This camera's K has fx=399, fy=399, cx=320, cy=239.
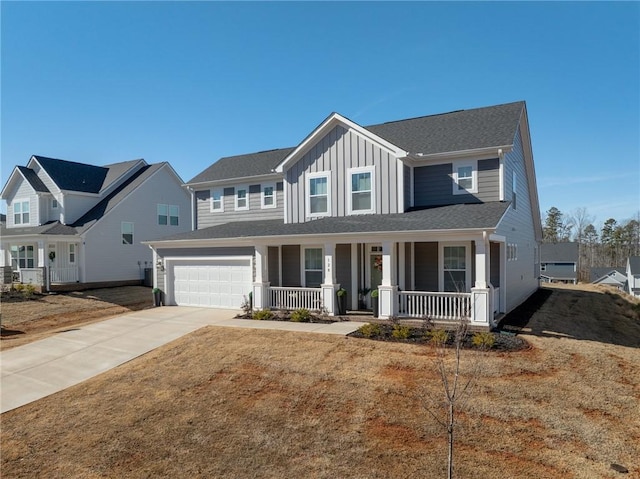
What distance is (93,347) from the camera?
12859 mm

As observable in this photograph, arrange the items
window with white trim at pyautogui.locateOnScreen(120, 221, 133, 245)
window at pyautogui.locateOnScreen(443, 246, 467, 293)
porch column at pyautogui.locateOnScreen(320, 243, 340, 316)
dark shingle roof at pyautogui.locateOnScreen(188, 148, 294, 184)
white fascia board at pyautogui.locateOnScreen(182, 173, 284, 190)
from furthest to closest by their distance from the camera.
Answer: window with white trim at pyautogui.locateOnScreen(120, 221, 133, 245), dark shingle roof at pyautogui.locateOnScreen(188, 148, 294, 184), white fascia board at pyautogui.locateOnScreen(182, 173, 284, 190), porch column at pyautogui.locateOnScreen(320, 243, 340, 316), window at pyautogui.locateOnScreen(443, 246, 467, 293)

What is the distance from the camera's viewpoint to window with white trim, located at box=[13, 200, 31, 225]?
1078 inches

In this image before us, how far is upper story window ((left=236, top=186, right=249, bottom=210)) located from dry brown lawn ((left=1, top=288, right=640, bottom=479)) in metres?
10.2

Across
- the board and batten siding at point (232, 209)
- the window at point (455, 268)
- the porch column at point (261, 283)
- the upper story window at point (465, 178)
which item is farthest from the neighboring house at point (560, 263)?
the porch column at point (261, 283)

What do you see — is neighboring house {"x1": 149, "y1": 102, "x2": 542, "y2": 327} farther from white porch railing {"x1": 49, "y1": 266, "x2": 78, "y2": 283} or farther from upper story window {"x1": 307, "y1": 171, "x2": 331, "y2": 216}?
white porch railing {"x1": 49, "y1": 266, "x2": 78, "y2": 283}

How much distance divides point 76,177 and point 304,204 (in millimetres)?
19931

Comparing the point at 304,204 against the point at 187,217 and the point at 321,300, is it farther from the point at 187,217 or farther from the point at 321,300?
the point at 187,217

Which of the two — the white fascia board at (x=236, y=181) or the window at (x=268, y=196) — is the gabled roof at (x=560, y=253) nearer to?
the window at (x=268, y=196)

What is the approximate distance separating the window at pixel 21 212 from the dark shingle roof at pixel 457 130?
24640 millimetres

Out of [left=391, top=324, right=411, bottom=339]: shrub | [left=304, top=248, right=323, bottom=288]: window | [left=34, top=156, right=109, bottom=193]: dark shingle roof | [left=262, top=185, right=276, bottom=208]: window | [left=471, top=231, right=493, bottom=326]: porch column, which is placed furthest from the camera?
[left=34, top=156, right=109, bottom=193]: dark shingle roof

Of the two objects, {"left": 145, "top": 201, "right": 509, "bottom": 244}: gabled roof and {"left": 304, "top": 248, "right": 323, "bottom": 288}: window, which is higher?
{"left": 145, "top": 201, "right": 509, "bottom": 244}: gabled roof

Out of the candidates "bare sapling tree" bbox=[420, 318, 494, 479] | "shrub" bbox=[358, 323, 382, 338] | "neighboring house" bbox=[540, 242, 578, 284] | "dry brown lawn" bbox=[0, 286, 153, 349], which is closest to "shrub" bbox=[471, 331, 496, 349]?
"bare sapling tree" bbox=[420, 318, 494, 479]

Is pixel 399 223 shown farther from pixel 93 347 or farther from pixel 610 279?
pixel 610 279

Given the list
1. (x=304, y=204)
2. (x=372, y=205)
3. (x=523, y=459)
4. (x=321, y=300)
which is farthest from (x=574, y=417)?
(x=304, y=204)
